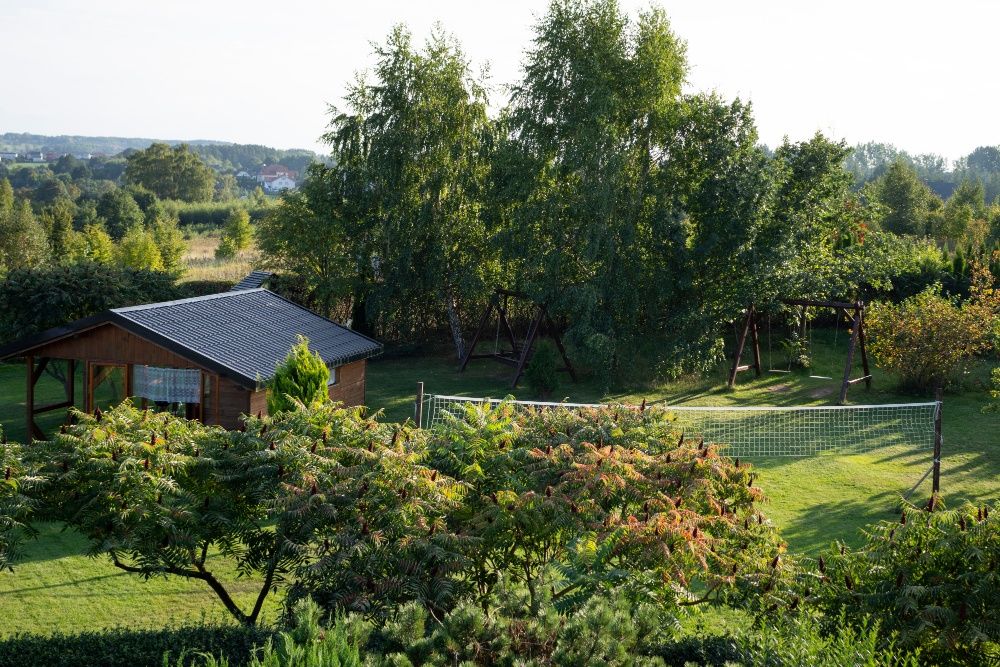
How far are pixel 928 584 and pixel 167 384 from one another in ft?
42.8

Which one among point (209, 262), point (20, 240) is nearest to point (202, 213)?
point (209, 262)

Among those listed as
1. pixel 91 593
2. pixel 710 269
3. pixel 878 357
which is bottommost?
pixel 91 593

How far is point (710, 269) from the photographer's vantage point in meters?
21.7

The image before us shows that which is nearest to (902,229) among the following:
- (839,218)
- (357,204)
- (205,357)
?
(839,218)

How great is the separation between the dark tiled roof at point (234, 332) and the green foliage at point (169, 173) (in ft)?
247

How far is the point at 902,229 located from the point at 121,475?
4331cm

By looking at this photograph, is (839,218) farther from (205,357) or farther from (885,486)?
(205,357)

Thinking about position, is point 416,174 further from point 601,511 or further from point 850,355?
point 601,511

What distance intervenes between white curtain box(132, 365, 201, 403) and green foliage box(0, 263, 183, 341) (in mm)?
8102

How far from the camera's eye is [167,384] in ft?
52.6

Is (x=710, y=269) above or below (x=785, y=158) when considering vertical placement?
below

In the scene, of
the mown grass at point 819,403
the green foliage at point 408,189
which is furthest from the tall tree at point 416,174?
the mown grass at point 819,403

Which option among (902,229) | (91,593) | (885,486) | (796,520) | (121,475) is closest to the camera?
(121,475)

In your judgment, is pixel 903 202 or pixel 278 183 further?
pixel 278 183
